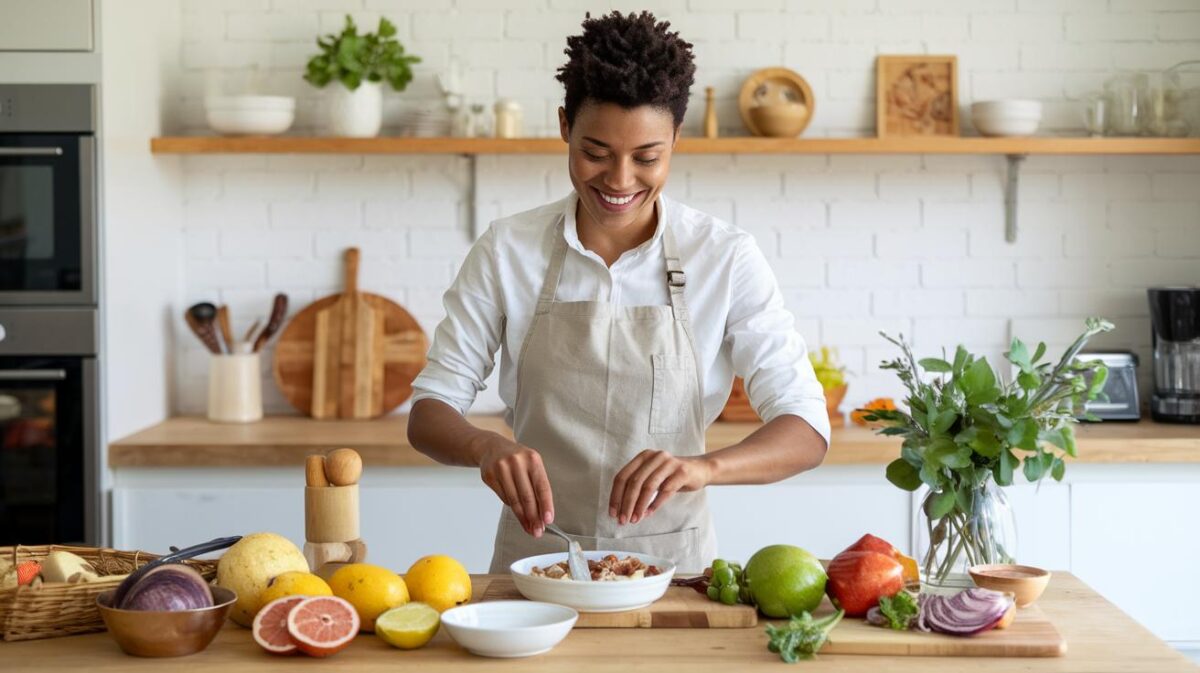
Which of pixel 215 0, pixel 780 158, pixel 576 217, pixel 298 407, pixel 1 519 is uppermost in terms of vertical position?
pixel 215 0

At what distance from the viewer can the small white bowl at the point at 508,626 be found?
5.35ft

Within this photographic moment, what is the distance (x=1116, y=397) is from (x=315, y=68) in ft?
8.63

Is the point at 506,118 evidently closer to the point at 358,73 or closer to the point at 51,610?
the point at 358,73

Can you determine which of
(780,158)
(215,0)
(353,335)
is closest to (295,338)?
(353,335)

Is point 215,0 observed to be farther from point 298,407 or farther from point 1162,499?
point 1162,499

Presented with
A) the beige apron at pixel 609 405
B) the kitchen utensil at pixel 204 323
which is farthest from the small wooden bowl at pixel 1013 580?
the kitchen utensil at pixel 204 323

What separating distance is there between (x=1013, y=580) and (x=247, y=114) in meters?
2.84

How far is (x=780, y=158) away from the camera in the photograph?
421cm

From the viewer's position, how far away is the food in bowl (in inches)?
73.5

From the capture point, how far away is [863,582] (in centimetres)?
182

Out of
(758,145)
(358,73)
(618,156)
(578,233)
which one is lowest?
(578,233)

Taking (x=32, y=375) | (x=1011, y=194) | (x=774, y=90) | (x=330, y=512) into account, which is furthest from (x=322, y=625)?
(x=1011, y=194)

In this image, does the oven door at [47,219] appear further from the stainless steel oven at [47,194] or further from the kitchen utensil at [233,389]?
the kitchen utensil at [233,389]

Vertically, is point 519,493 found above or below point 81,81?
below
